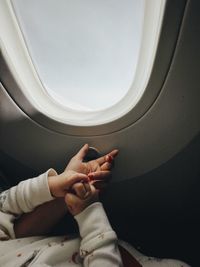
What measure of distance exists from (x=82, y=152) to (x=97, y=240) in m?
0.27

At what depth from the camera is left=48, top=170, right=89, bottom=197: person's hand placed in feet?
2.03

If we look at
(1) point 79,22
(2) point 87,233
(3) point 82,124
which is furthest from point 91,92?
(2) point 87,233

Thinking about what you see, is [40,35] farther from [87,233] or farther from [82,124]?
[87,233]

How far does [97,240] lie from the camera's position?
560 mm

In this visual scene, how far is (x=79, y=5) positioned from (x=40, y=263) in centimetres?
58

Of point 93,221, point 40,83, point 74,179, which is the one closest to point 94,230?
point 93,221

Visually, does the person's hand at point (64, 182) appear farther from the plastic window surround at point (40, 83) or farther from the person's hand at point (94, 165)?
the plastic window surround at point (40, 83)

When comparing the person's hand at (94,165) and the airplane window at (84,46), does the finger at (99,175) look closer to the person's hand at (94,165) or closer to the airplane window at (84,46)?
the person's hand at (94,165)

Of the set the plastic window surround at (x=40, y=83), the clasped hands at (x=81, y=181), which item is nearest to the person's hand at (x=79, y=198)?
the clasped hands at (x=81, y=181)

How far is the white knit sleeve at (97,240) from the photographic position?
53cm

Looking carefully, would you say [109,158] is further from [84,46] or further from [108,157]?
[84,46]

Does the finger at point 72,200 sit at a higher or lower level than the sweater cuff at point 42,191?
lower

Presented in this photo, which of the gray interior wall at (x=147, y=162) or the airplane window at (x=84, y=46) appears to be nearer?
the airplane window at (x=84, y=46)

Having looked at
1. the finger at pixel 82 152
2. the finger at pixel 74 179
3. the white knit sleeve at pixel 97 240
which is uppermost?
the finger at pixel 82 152
